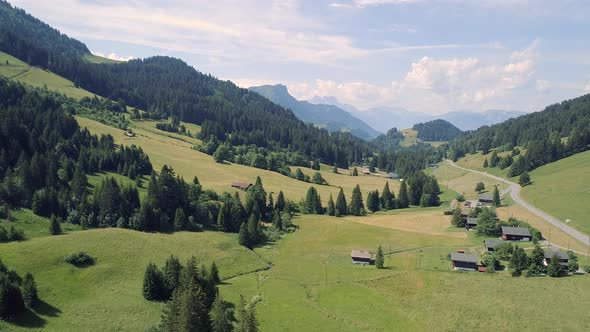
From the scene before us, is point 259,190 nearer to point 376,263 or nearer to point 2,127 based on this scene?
point 376,263

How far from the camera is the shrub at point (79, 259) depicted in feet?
228

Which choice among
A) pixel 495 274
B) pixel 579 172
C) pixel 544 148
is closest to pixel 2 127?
pixel 495 274

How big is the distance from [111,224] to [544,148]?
182944 mm

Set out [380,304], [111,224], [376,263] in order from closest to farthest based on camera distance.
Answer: [380,304] → [376,263] → [111,224]

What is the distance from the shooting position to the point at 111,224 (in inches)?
3632

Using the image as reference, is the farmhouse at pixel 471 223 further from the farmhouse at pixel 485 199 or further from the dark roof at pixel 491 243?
the farmhouse at pixel 485 199

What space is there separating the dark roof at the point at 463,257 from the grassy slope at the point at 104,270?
4020cm

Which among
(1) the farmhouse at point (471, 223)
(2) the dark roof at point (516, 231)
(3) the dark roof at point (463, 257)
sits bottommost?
(3) the dark roof at point (463, 257)

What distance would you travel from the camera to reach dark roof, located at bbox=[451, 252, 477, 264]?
81.6 m

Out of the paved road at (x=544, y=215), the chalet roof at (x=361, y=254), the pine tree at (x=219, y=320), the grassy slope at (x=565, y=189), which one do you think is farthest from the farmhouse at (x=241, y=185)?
the grassy slope at (x=565, y=189)

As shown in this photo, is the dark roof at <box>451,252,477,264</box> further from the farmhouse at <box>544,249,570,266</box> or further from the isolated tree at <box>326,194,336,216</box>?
the isolated tree at <box>326,194,336,216</box>

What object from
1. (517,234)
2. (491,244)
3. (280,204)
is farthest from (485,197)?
(280,204)

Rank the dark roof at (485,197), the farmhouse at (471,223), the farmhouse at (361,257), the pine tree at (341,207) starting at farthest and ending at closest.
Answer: the dark roof at (485,197)
the pine tree at (341,207)
the farmhouse at (471,223)
the farmhouse at (361,257)

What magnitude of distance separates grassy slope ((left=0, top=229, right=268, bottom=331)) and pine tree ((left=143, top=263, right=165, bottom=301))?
1502mm
